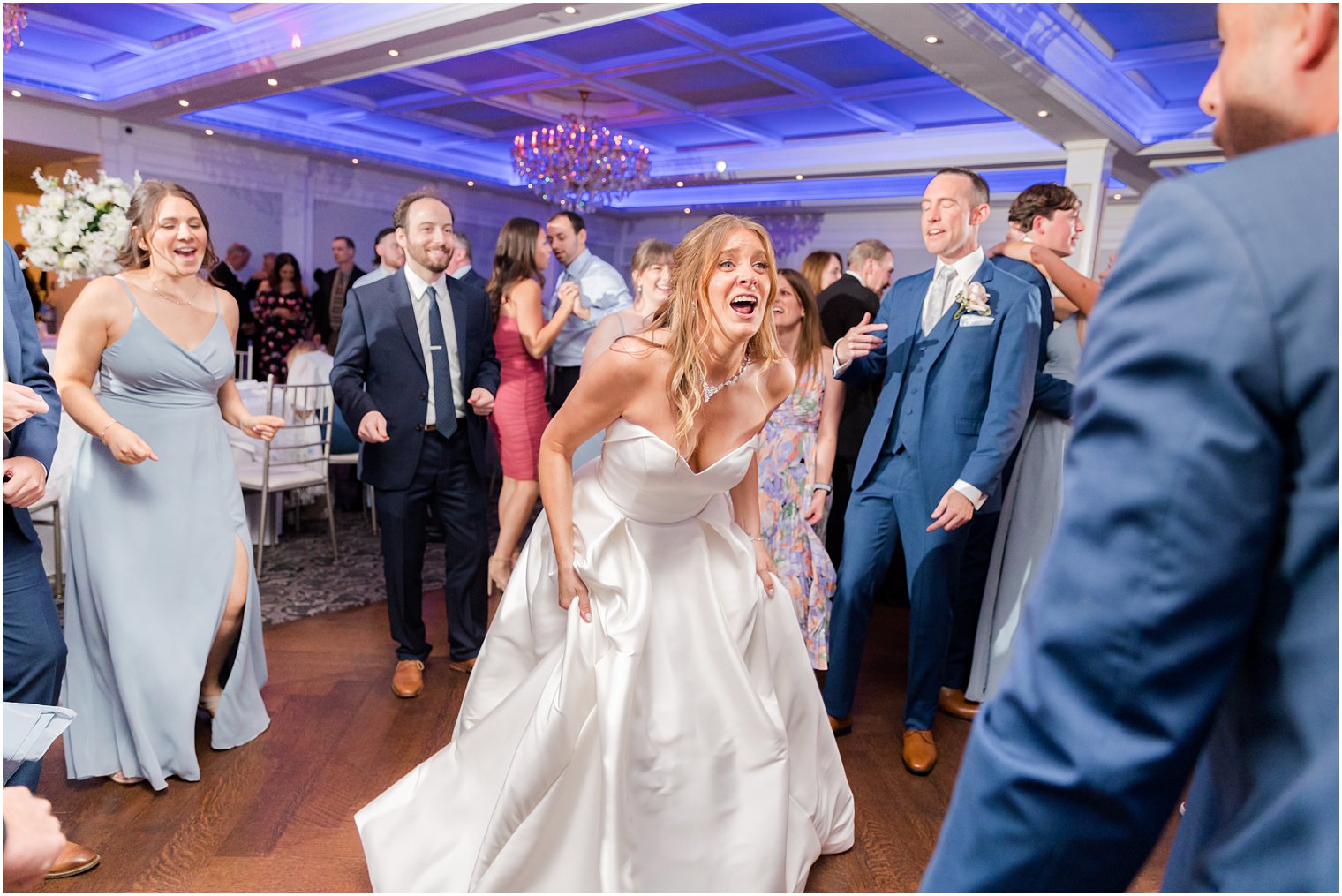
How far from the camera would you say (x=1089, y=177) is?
7.79m

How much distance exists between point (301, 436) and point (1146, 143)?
24.4ft

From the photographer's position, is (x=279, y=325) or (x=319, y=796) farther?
(x=279, y=325)

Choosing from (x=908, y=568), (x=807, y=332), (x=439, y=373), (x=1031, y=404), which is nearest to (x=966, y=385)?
(x=1031, y=404)

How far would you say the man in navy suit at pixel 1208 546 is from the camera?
1.94ft

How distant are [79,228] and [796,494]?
9.18ft

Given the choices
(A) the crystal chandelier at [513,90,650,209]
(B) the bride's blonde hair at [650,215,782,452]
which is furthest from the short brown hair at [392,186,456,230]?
(A) the crystal chandelier at [513,90,650,209]

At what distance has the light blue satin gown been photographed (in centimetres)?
268

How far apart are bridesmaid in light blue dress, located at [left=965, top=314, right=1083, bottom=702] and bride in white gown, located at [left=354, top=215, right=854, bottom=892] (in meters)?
1.40

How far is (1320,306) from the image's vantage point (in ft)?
1.88

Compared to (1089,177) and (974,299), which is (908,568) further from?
(1089,177)

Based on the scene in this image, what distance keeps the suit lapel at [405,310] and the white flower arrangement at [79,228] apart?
94cm

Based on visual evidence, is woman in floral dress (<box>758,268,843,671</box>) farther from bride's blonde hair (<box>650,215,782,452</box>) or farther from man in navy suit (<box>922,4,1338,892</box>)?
man in navy suit (<box>922,4,1338,892</box>)

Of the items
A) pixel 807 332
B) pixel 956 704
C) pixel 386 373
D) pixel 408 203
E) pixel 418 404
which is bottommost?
pixel 956 704

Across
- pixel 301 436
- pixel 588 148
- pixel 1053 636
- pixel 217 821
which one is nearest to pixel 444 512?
pixel 217 821
